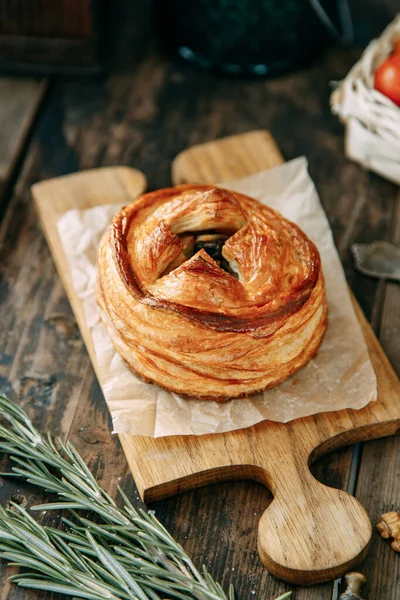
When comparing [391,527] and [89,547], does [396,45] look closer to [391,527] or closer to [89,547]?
[391,527]

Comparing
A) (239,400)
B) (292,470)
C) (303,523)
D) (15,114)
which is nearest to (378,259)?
(239,400)

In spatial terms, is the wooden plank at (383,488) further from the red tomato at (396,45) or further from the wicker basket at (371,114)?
the red tomato at (396,45)

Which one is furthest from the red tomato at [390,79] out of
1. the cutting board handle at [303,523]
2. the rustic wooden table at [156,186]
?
the cutting board handle at [303,523]

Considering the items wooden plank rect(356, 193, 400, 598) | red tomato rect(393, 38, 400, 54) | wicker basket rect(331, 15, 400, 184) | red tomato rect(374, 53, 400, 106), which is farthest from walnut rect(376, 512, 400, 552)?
red tomato rect(393, 38, 400, 54)


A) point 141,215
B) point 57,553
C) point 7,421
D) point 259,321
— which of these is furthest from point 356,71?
point 57,553

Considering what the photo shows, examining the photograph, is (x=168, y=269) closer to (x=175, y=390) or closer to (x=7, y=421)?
(x=175, y=390)

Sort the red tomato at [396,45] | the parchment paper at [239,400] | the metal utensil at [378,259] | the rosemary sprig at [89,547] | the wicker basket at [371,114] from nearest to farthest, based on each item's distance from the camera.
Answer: the rosemary sprig at [89,547] < the parchment paper at [239,400] < the metal utensil at [378,259] < the wicker basket at [371,114] < the red tomato at [396,45]

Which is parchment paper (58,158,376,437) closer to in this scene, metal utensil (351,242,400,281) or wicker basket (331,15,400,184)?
metal utensil (351,242,400,281)
